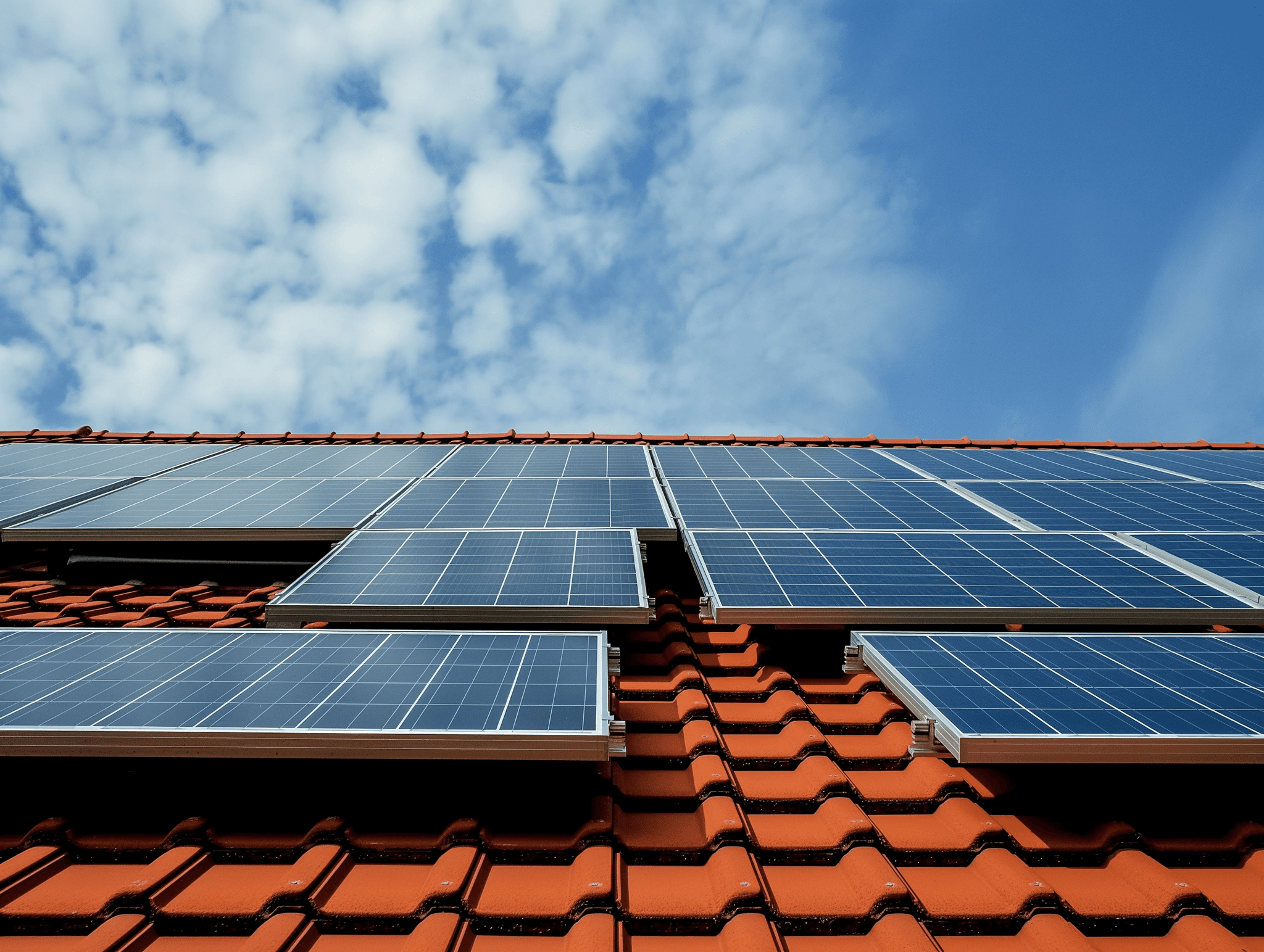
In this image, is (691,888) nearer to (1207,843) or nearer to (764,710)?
(764,710)

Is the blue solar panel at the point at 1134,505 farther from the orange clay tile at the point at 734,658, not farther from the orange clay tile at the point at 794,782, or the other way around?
the orange clay tile at the point at 794,782

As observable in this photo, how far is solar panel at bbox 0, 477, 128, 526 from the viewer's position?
6.11 meters

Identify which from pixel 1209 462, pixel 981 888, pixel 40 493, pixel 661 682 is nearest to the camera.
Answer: pixel 981 888

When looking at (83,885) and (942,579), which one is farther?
(942,579)

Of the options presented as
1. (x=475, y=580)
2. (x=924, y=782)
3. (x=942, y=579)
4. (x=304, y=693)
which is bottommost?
(x=924, y=782)

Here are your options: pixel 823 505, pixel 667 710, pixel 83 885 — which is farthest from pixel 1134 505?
pixel 83 885

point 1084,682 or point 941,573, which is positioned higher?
point 941,573

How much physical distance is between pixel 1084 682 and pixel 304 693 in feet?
14.8

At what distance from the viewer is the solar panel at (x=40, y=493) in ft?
20.1

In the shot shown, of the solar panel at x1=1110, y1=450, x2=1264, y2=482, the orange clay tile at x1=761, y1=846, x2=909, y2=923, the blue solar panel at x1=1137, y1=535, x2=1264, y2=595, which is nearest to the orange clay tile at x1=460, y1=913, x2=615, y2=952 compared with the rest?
the orange clay tile at x1=761, y1=846, x2=909, y2=923

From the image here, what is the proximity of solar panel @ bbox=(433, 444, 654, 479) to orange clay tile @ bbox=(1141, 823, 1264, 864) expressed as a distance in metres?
5.36

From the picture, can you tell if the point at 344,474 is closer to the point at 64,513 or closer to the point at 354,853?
the point at 64,513

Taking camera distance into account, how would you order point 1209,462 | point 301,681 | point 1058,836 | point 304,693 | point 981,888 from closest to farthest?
point 981,888 → point 1058,836 → point 304,693 → point 301,681 → point 1209,462

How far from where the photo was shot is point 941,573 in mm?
4996
